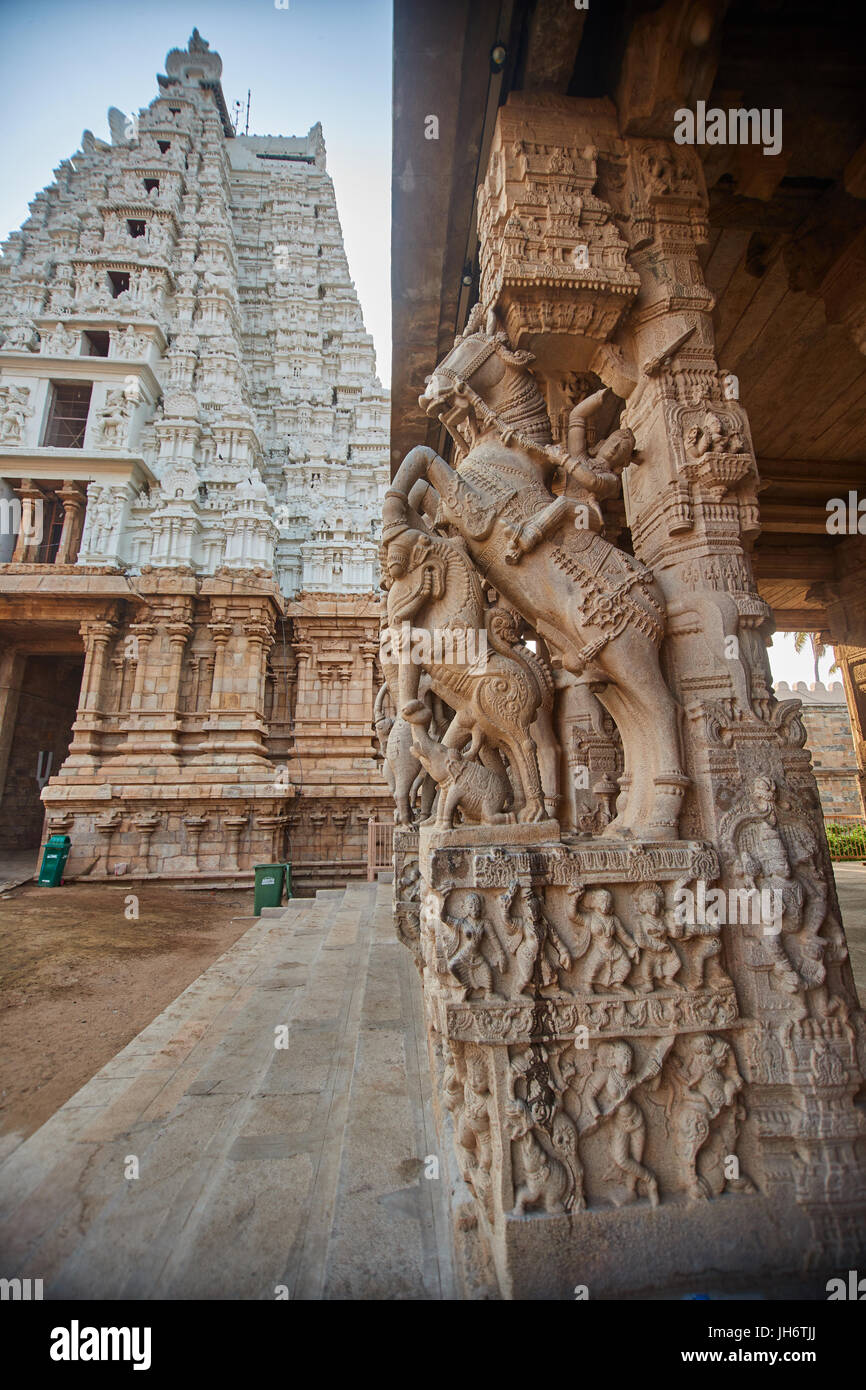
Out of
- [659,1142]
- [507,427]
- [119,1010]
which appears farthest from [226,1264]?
[119,1010]

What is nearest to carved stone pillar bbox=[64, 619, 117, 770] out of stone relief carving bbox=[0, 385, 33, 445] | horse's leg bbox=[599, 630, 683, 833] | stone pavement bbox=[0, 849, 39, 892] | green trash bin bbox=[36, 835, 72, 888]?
green trash bin bbox=[36, 835, 72, 888]

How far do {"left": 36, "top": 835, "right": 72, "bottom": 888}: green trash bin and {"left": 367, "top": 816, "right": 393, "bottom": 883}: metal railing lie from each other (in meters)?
6.76

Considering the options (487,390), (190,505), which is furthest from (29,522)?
(487,390)

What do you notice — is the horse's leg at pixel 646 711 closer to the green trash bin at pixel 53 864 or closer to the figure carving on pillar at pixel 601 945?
the figure carving on pillar at pixel 601 945

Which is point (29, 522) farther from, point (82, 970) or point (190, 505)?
point (82, 970)

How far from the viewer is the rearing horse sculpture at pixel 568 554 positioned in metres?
2.55

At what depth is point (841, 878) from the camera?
1058 centimetres

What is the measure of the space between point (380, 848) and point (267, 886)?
11.0 ft

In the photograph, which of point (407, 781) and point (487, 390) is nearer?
point (487, 390)

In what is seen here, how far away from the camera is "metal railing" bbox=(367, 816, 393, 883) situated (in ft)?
36.8

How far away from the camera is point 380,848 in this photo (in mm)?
13438

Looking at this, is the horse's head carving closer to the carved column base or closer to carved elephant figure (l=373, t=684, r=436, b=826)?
the carved column base

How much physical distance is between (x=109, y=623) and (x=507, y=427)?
14444 millimetres
